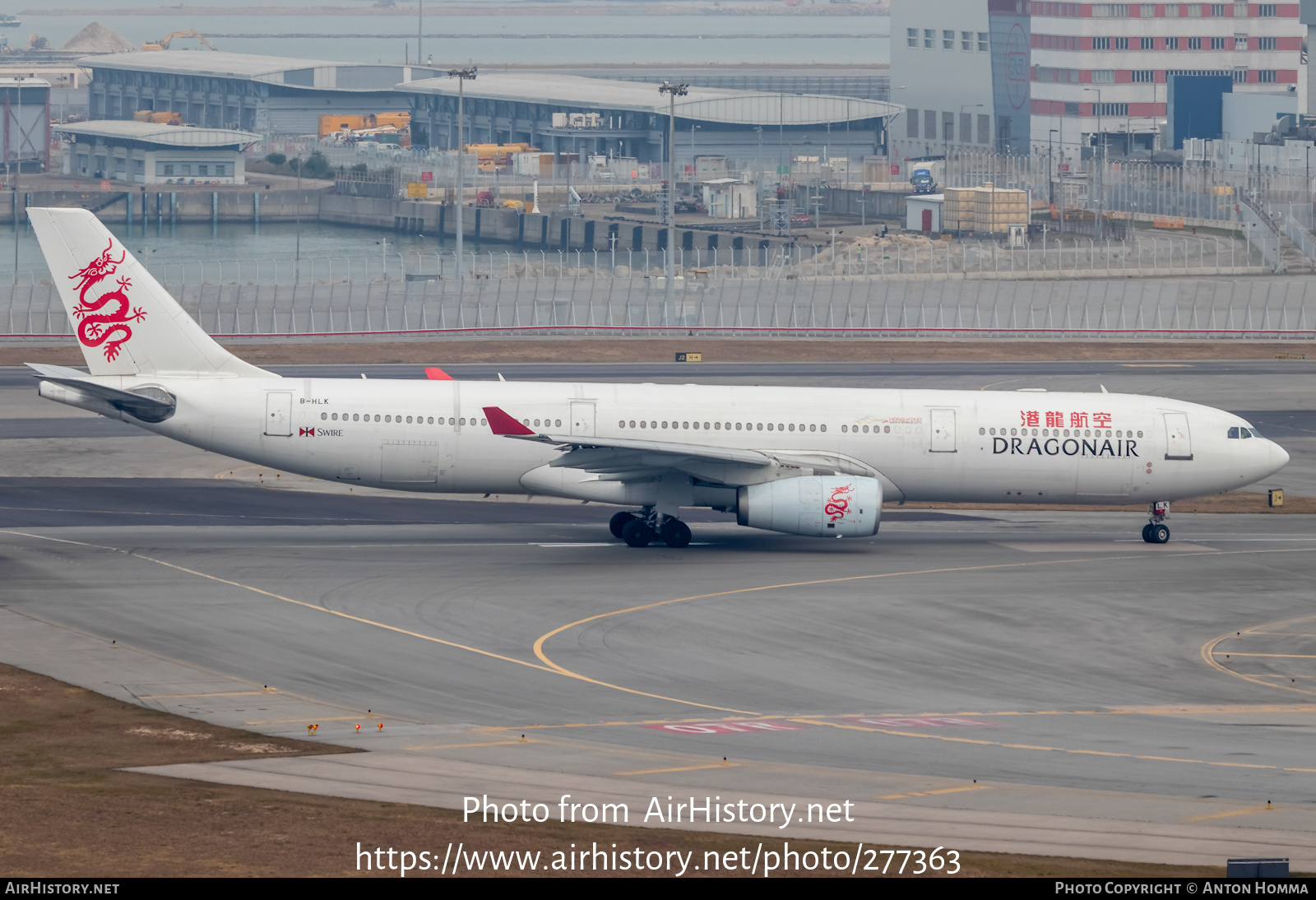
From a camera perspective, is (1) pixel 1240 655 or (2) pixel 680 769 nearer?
(2) pixel 680 769

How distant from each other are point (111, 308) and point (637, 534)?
17.3 meters

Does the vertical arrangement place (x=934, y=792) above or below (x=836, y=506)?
below

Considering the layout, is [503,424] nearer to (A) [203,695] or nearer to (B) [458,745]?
(A) [203,695]

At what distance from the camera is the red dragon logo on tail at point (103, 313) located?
168ft

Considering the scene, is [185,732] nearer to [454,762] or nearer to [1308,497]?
[454,762]

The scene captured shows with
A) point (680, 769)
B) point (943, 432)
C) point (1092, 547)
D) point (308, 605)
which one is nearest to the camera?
point (680, 769)

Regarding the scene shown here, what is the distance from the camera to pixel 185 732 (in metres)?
31.0

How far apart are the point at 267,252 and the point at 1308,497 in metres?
141

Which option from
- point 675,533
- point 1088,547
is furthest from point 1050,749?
point 1088,547

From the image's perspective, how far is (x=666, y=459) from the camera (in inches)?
1948

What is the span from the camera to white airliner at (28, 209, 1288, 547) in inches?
1969

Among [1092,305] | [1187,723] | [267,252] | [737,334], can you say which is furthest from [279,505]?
[267,252]

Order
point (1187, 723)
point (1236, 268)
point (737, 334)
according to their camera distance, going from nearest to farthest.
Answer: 1. point (1187, 723)
2. point (737, 334)
3. point (1236, 268)

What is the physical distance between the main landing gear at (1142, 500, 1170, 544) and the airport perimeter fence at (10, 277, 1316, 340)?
49908 mm
